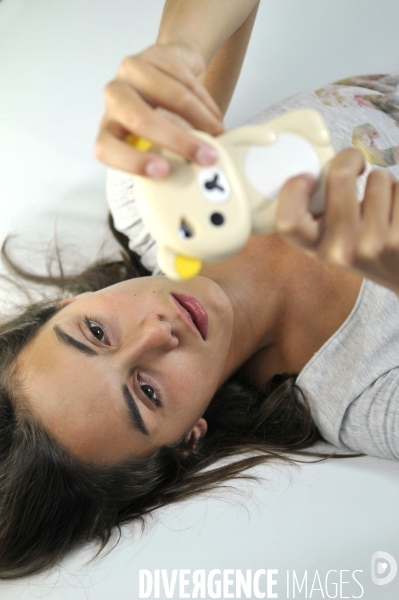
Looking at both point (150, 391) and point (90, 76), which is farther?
point (90, 76)

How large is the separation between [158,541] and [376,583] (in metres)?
0.29

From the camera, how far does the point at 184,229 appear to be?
0.50 m

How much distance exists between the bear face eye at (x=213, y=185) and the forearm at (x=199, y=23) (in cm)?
32

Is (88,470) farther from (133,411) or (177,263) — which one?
(177,263)

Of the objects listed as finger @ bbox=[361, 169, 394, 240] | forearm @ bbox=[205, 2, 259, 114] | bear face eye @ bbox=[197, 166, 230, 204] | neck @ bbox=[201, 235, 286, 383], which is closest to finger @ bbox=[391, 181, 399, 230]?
finger @ bbox=[361, 169, 394, 240]

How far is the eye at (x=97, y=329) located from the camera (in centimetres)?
79

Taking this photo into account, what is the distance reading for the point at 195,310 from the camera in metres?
0.80

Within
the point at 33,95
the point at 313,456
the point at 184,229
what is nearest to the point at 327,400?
the point at 313,456

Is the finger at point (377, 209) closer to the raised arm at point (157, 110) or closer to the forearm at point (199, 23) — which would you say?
the raised arm at point (157, 110)

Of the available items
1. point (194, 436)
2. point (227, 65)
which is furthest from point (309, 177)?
point (227, 65)

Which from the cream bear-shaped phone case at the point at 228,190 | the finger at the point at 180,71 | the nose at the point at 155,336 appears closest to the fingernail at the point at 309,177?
the cream bear-shaped phone case at the point at 228,190

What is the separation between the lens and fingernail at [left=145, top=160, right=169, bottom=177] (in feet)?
1.58

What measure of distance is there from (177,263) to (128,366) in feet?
0.95

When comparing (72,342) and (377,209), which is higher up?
(377,209)
